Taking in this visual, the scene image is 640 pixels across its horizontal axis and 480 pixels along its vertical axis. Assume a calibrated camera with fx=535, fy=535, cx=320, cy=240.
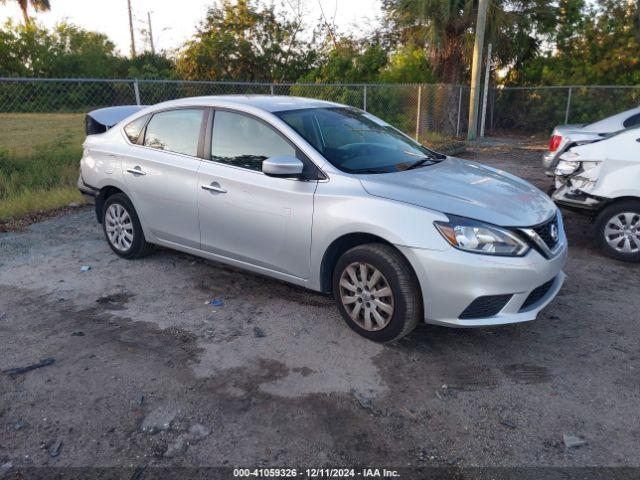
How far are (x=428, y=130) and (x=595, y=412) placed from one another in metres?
14.5

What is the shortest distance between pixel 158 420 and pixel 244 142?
2303mm

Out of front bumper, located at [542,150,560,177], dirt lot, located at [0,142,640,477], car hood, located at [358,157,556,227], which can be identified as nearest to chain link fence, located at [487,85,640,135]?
front bumper, located at [542,150,560,177]

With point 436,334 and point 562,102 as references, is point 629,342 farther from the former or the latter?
point 562,102

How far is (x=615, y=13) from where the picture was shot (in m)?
19.9

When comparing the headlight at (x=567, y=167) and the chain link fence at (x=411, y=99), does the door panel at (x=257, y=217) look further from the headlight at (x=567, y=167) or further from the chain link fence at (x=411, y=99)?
the chain link fence at (x=411, y=99)

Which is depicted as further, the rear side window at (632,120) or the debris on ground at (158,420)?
the rear side window at (632,120)

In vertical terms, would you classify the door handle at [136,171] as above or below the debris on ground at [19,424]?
above

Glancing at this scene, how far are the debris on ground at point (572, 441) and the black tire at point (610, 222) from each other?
3.38 meters

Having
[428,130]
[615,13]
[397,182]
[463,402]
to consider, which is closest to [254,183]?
[397,182]

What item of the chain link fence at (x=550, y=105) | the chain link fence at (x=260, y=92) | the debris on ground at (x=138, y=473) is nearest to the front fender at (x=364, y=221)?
the debris on ground at (x=138, y=473)

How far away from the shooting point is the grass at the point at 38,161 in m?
7.82

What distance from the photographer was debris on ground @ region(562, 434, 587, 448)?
9.05 feet

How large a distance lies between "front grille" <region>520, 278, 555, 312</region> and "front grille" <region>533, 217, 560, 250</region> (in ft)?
0.85

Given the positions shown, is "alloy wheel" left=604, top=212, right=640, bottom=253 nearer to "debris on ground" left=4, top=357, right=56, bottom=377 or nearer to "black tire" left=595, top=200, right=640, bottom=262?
"black tire" left=595, top=200, right=640, bottom=262
